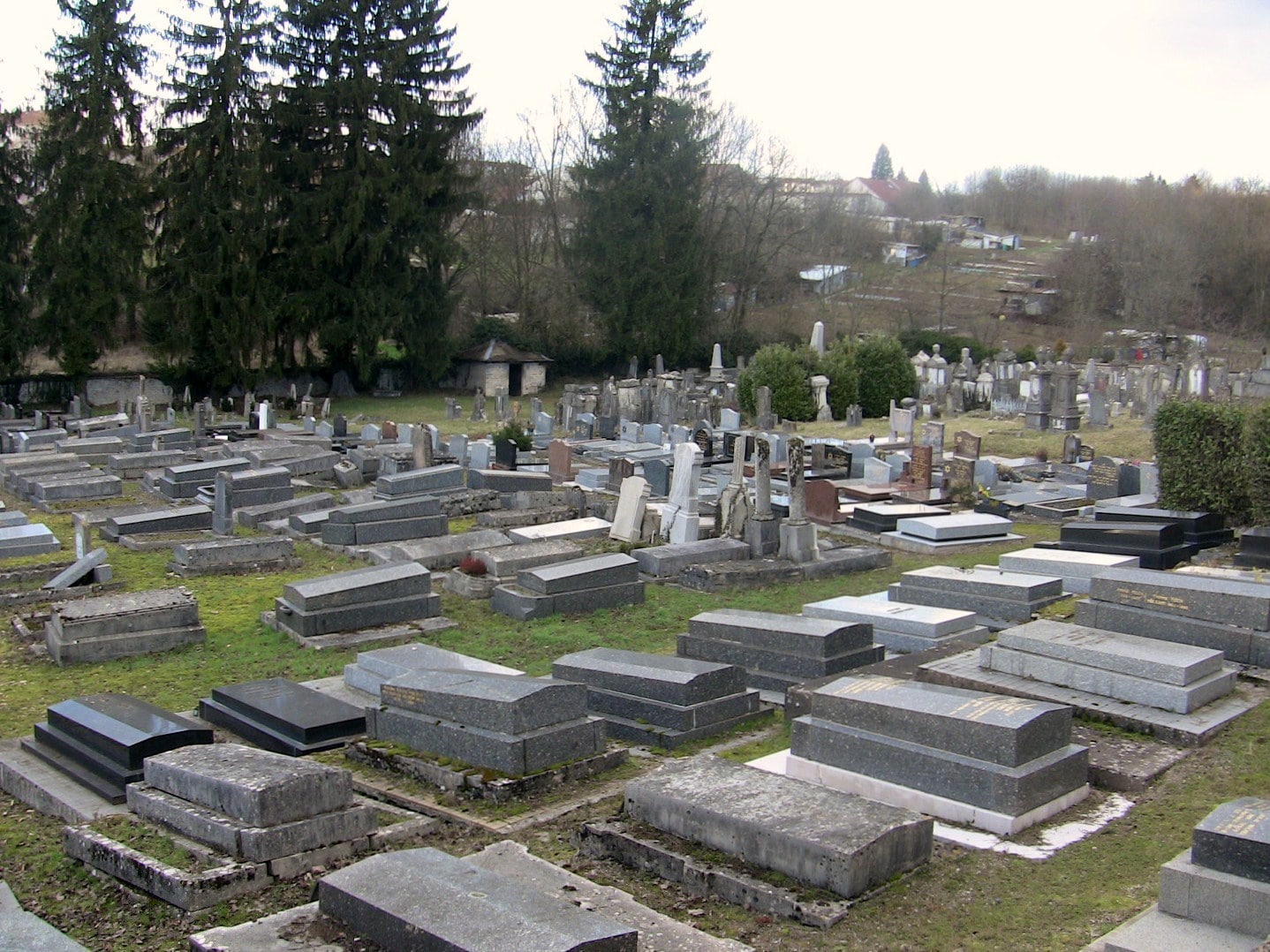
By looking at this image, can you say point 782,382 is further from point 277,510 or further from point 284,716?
point 284,716

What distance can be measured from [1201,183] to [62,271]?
6630 cm

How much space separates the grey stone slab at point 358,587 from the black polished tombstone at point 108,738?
10.3ft

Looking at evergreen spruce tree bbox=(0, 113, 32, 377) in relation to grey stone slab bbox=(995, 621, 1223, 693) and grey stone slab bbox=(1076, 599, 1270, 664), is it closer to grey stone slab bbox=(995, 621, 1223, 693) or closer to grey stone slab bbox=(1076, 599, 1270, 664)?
grey stone slab bbox=(995, 621, 1223, 693)

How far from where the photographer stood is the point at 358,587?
10.8 meters

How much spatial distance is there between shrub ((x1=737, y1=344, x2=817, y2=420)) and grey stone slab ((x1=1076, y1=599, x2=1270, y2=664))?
20.0 meters

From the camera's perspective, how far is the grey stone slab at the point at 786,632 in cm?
854

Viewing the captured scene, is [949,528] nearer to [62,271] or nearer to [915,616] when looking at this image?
[915,616]

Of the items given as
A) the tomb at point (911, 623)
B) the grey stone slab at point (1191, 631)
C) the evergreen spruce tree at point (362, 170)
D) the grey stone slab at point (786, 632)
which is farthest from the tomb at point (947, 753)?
the evergreen spruce tree at point (362, 170)

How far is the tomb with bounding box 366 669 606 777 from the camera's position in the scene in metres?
6.71

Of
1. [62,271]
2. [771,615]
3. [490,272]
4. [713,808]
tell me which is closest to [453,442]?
[771,615]


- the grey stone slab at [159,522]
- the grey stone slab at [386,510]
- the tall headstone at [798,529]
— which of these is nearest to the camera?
the tall headstone at [798,529]

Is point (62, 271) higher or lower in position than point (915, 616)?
higher

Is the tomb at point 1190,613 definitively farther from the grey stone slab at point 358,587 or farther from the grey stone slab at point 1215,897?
the grey stone slab at point 358,587

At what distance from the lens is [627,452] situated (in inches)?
871
